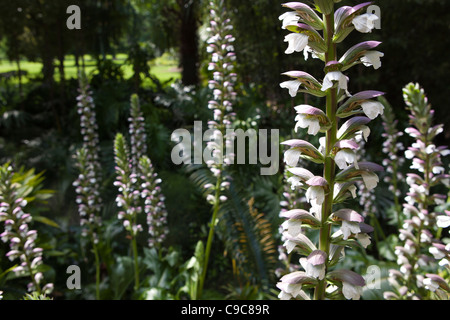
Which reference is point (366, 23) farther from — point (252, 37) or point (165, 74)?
point (165, 74)

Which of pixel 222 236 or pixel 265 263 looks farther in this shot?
pixel 222 236

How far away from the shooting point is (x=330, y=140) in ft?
4.00

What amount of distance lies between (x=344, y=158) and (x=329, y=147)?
3.2 inches

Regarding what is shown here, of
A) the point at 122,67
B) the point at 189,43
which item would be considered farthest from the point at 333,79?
the point at 122,67

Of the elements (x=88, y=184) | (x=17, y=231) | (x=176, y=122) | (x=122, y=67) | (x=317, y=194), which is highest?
(x=122, y=67)

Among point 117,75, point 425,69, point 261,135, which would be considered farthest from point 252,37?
point 117,75

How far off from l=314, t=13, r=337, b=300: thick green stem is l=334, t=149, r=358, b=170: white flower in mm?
53

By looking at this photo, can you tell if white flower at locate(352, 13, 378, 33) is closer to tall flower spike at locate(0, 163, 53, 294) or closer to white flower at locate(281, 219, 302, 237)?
white flower at locate(281, 219, 302, 237)

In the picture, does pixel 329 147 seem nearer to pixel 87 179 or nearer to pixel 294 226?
pixel 294 226

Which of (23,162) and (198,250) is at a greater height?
(23,162)

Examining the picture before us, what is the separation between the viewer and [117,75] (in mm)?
7035

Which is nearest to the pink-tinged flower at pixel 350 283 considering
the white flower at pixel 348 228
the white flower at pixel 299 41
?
the white flower at pixel 348 228

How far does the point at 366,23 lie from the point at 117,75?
6.48 meters
